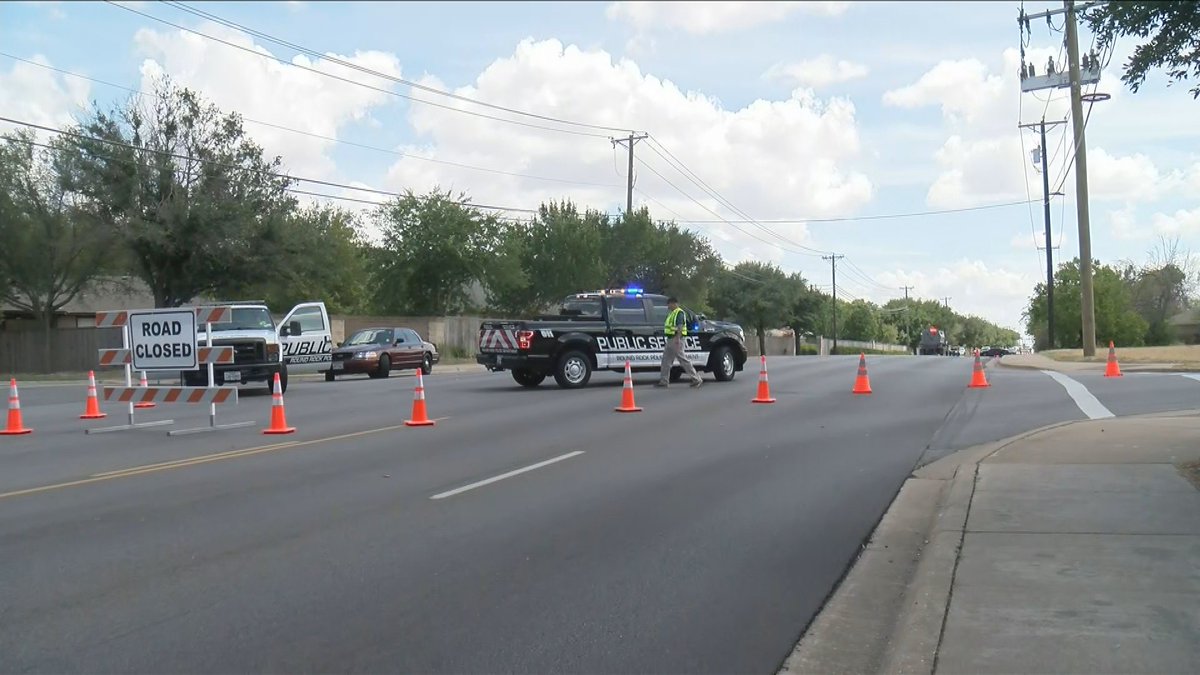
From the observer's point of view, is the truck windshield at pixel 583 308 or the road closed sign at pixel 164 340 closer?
the road closed sign at pixel 164 340

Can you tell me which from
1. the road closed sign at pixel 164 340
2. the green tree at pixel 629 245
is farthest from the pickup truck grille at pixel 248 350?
the green tree at pixel 629 245

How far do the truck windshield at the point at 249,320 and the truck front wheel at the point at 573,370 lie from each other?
6460mm

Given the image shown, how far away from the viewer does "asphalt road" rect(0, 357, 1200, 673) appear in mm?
5598

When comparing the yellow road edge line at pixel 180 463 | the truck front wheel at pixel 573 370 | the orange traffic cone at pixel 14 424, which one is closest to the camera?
the yellow road edge line at pixel 180 463

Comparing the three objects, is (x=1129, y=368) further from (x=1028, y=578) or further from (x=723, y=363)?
(x=1028, y=578)

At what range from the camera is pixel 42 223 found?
35.9 m

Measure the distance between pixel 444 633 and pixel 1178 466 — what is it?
7788mm

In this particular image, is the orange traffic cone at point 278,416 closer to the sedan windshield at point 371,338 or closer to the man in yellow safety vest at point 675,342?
the man in yellow safety vest at point 675,342

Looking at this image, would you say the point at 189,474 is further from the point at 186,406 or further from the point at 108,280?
the point at 108,280

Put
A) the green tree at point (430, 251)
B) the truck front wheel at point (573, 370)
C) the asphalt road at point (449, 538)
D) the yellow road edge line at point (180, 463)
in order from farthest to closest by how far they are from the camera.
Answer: the green tree at point (430, 251), the truck front wheel at point (573, 370), the yellow road edge line at point (180, 463), the asphalt road at point (449, 538)

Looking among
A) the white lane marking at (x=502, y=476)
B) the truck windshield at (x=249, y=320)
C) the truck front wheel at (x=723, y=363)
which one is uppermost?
the truck windshield at (x=249, y=320)

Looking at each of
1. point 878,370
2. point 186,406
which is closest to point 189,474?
point 186,406

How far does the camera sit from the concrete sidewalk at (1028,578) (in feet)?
17.3

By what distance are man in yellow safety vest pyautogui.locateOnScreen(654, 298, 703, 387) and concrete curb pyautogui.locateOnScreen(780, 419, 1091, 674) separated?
36.8 feet
